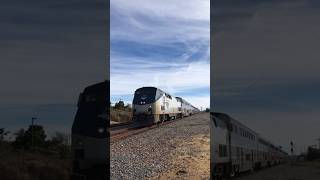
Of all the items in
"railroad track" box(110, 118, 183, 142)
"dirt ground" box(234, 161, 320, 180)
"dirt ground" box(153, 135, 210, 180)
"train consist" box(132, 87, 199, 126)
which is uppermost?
"train consist" box(132, 87, 199, 126)

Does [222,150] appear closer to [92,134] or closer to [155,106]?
[155,106]

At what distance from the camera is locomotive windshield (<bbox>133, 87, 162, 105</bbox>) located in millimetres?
20219

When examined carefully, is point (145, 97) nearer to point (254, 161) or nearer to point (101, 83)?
point (101, 83)

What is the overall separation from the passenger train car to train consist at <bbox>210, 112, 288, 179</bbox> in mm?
3910

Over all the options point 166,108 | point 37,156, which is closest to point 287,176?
point 166,108

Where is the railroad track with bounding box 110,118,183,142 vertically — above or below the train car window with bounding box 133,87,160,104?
below

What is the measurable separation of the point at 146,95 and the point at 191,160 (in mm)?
3143

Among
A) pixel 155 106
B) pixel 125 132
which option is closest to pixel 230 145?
pixel 155 106

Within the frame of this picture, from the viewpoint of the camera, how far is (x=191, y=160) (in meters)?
19.2

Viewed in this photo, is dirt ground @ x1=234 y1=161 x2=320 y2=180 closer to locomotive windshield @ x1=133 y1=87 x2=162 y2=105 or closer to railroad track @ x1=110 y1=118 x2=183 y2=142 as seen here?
railroad track @ x1=110 y1=118 x2=183 y2=142

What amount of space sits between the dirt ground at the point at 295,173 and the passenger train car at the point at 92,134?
6.41 meters

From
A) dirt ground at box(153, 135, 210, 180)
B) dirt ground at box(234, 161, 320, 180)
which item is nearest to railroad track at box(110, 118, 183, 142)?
dirt ground at box(153, 135, 210, 180)

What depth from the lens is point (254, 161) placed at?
84.7 ft

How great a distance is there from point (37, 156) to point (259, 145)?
11.8m
